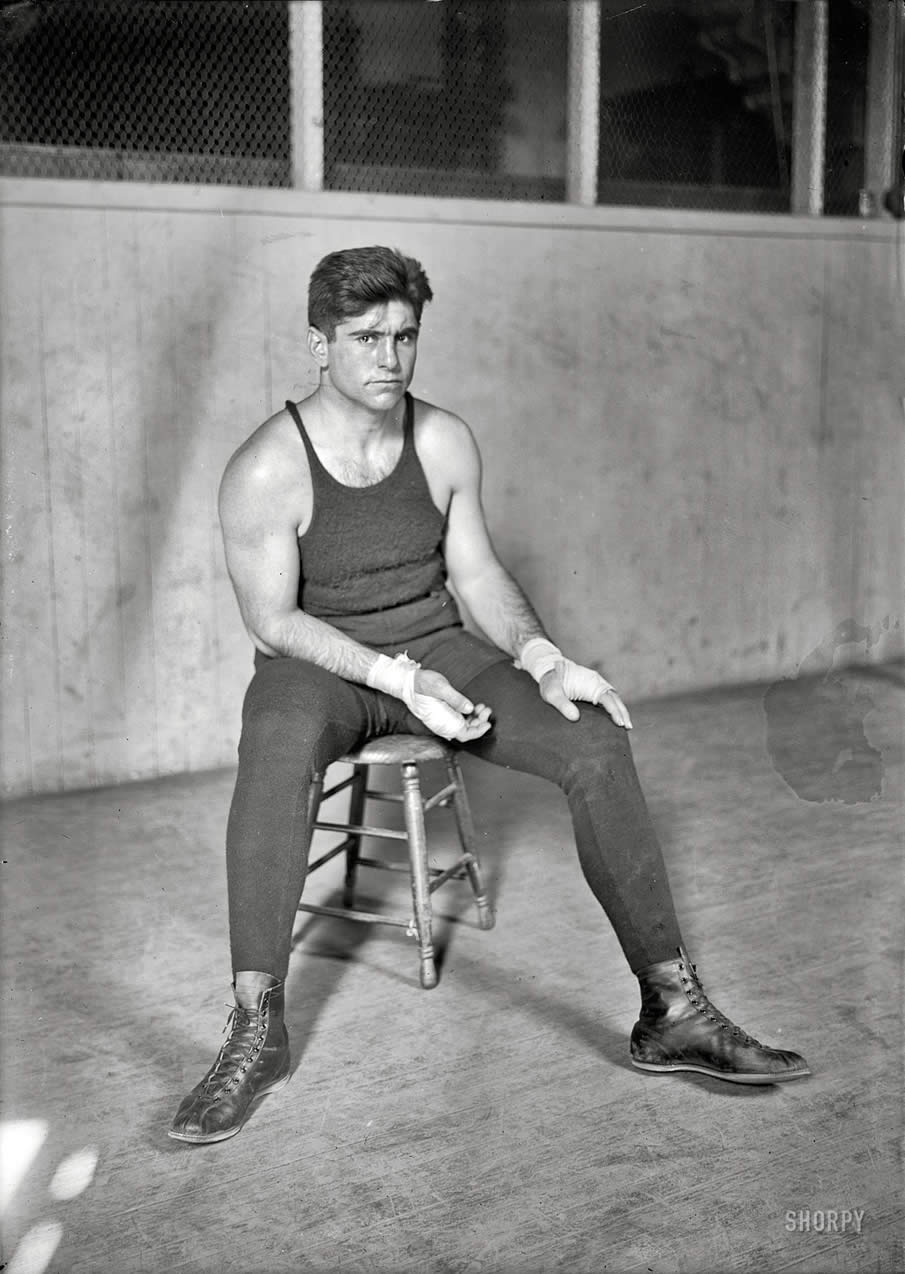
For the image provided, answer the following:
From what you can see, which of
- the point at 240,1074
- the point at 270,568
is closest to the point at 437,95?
the point at 270,568

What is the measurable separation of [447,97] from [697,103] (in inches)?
38.3

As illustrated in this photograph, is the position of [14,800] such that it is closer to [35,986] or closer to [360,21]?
[35,986]

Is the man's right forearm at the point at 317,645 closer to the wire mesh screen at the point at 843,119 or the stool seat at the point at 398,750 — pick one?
the stool seat at the point at 398,750

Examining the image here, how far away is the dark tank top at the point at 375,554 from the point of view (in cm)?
255

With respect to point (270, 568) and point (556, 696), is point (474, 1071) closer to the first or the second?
point (556, 696)

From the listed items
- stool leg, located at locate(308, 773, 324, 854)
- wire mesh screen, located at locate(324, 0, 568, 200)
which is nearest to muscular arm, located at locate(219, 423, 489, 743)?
stool leg, located at locate(308, 773, 324, 854)

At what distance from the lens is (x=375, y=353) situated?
2.50 m

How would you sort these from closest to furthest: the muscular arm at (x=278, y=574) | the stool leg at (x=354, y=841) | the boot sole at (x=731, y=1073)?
the boot sole at (x=731, y=1073)
the muscular arm at (x=278, y=574)
the stool leg at (x=354, y=841)

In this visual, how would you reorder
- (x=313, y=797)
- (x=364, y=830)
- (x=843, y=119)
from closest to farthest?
(x=313, y=797)
(x=364, y=830)
(x=843, y=119)

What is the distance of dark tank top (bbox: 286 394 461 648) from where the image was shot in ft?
8.38

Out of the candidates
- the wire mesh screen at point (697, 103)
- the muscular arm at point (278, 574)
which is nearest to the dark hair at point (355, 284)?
the muscular arm at point (278, 574)

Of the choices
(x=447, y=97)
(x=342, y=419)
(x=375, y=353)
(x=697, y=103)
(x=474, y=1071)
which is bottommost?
(x=474, y=1071)

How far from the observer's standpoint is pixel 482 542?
2723mm

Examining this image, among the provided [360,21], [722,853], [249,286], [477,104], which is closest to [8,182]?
[249,286]
